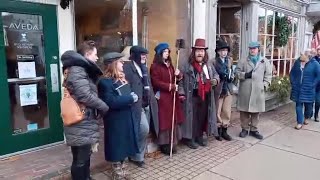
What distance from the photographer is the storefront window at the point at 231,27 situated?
7.13 m

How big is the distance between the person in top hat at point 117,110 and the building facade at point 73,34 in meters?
1.34

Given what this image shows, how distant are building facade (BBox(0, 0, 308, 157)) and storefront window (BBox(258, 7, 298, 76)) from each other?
0.09 feet

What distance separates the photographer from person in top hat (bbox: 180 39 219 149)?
4629 millimetres

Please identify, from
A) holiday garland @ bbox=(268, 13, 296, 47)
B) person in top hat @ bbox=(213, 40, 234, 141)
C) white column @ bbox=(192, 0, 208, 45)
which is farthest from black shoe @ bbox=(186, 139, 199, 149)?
holiday garland @ bbox=(268, 13, 296, 47)

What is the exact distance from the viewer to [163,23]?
6133 mm

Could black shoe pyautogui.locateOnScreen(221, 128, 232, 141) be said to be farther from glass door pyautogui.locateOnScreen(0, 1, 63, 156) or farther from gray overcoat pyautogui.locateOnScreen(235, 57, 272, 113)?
glass door pyautogui.locateOnScreen(0, 1, 63, 156)

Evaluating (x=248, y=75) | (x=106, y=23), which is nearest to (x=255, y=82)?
(x=248, y=75)

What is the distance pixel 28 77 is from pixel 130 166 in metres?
1.86

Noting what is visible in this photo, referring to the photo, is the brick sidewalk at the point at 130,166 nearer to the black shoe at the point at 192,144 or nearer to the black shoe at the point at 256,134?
the black shoe at the point at 192,144

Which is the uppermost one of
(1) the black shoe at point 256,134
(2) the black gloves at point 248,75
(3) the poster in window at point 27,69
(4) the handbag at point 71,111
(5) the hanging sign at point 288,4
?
(5) the hanging sign at point 288,4

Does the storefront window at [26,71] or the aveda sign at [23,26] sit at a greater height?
the aveda sign at [23,26]

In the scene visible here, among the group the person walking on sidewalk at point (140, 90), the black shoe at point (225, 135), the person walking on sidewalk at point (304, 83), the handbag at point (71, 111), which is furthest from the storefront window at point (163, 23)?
the handbag at point (71, 111)

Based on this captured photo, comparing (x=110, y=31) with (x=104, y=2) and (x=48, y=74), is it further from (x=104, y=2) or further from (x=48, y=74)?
(x=48, y=74)

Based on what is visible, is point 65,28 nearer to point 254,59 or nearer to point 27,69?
point 27,69
